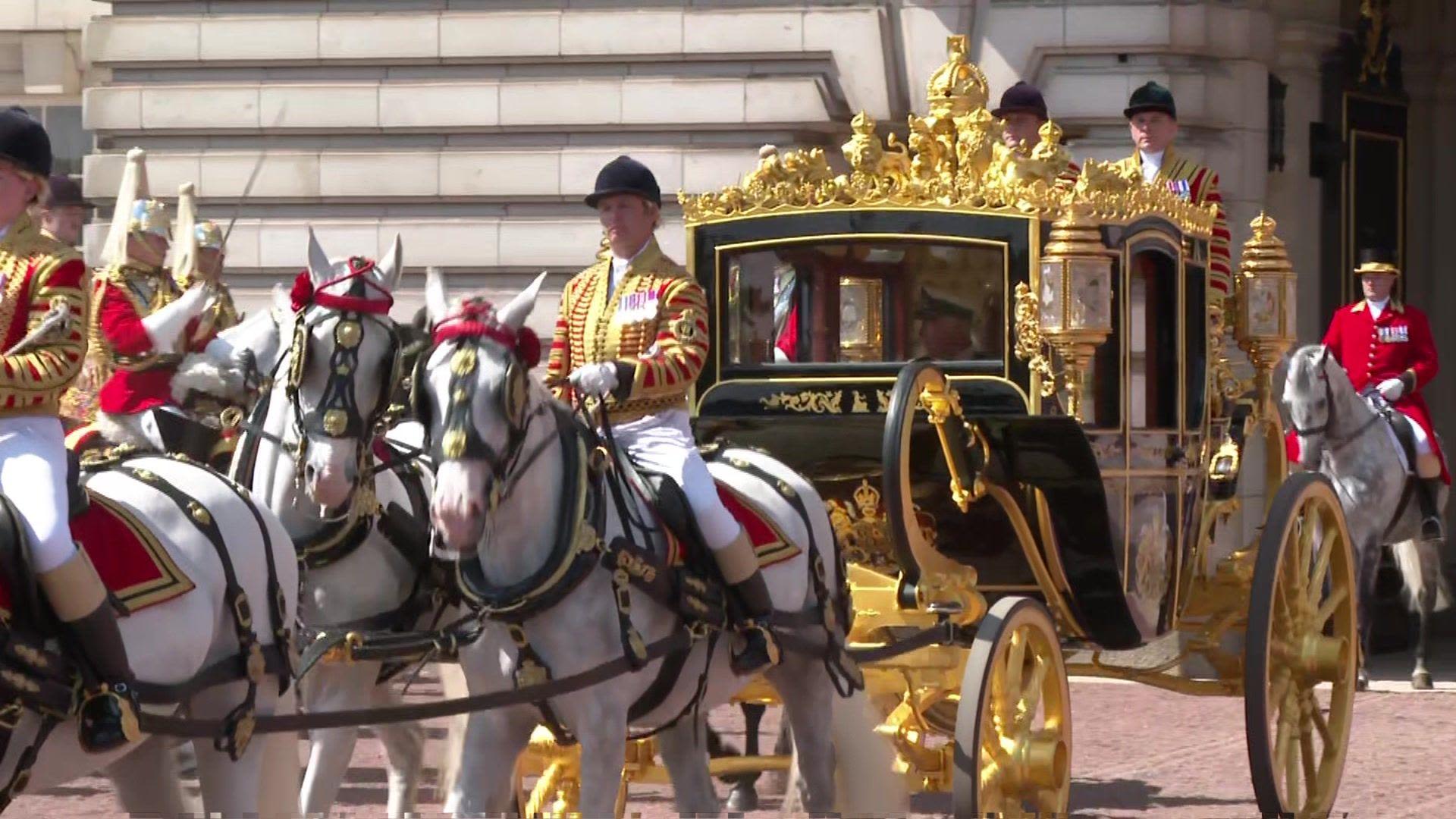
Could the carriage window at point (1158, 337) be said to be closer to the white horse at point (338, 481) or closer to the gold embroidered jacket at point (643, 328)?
the gold embroidered jacket at point (643, 328)

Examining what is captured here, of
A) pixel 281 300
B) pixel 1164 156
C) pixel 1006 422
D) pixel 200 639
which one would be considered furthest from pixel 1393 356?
pixel 200 639

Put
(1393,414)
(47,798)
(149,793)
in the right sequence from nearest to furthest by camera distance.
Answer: (149,793)
(47,798)
(1393,414)

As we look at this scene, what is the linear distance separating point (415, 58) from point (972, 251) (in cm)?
811

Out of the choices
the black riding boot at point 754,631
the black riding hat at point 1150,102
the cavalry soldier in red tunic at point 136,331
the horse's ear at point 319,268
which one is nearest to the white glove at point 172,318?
the cavalry soldier in red tunic at point 136,331

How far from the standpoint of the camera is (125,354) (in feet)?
31.2

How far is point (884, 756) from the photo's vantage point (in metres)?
8.09

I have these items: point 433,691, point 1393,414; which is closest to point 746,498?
point 433,691

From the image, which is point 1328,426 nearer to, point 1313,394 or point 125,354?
point 1313,394

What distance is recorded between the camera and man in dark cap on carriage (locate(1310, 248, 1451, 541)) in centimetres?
1427

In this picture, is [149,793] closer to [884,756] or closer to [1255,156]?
[884,756]

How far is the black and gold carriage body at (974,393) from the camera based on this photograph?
28.4ft

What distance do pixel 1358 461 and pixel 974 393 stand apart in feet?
19.1

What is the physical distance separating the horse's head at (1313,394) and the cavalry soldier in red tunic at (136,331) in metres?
6.17

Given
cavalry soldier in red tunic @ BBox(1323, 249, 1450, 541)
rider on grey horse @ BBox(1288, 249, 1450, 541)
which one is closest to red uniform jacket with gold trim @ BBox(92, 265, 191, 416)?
rider on grey horse @ BBox(1288, 249, 1450, 541)
